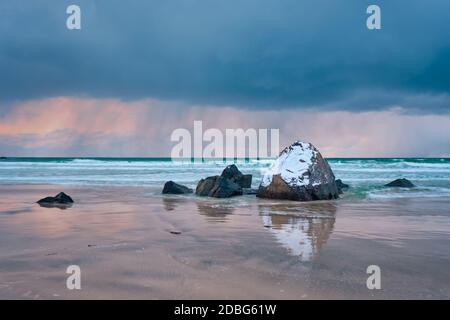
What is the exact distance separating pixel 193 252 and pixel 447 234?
11.4 ft

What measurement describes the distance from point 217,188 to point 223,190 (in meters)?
0.18

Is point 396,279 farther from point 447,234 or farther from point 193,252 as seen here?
point 447,234

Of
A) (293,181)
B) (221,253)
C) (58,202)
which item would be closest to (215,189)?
(293,181)

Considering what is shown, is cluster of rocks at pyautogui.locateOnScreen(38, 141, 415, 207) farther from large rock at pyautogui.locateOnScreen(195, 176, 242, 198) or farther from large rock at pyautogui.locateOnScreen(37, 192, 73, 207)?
large rock at pyautogui.locateOnScreen(37, 192, 73, 207)

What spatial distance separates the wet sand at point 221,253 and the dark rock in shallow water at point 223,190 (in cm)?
242

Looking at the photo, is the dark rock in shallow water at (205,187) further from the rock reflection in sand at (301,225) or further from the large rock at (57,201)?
the large rock at (57,201)

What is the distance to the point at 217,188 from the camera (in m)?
10.1

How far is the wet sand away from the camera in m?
2.94

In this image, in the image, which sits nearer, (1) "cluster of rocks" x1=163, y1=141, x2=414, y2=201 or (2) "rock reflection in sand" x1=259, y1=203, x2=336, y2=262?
(2) "rock reflection in sand" x1=259, y1=203, x2=336, y2=262

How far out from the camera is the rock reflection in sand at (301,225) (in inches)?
171
